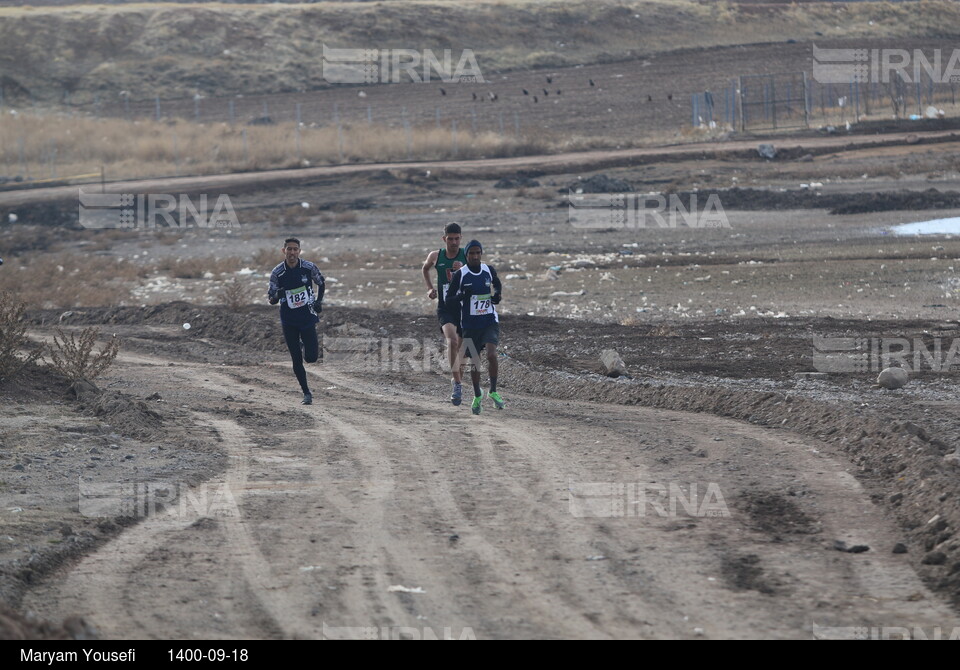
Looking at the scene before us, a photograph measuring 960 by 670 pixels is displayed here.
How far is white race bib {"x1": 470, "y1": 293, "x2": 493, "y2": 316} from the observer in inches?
488

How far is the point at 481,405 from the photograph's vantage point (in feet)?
42.8

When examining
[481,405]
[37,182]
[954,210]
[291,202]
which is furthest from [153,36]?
[481,405]

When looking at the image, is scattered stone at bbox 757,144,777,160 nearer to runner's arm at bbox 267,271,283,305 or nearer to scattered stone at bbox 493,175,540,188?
scattered stone at bbox 493,175,540,188

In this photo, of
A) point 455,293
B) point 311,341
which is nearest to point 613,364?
point 455,293

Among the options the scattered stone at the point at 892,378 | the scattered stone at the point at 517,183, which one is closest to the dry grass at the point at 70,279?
the scattered stone at the point at 517,183

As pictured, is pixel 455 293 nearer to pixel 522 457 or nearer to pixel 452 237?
pixel 452 237

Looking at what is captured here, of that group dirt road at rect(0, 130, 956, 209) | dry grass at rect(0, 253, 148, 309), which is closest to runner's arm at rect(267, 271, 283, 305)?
dry grass at rect(0, 253, 148, 309)

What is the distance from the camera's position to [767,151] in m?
39.1

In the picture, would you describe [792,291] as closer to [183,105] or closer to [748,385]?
[748,385]

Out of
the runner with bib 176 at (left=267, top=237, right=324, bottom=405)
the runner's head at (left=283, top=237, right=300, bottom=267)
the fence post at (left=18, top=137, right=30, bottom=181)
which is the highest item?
the fence post at (left=18, top=137, right=30, bottom=181)

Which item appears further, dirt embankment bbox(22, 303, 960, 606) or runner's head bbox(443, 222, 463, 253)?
runner's head bbox(443, 222, 463, 253)

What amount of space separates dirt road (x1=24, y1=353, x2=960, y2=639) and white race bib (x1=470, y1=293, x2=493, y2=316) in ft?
4.11

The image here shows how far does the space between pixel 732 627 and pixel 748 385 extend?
7567mm

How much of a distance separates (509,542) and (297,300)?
21.0 feet
